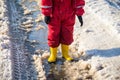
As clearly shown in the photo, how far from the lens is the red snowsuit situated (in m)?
5.32

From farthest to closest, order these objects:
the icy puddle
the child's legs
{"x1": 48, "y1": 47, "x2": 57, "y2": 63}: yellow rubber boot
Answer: {"x1": 48, "y1": 47, "x2": 57, "y2": 63}: yellow rubber boot, the child's legs, the icy puddle

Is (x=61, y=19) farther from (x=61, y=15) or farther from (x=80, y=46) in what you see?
(x=80, y=46)

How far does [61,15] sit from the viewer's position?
5.41 meters

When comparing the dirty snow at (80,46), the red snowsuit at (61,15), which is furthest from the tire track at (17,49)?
the red snowsuit at (61,15)

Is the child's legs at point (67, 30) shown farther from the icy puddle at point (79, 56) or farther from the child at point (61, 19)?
the icy puddle at point (79, 56)

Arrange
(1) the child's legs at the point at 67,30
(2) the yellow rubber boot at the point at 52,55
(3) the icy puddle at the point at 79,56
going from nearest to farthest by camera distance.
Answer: (3) the icy puddle at the point at 79,56 → (1) the child's legs at the point at 67,30 → (2) the yellow rubber boot at the point at 52,55

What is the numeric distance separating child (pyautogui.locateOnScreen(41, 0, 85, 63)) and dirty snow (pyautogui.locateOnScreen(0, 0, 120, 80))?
270mm

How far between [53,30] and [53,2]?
492 millimetres

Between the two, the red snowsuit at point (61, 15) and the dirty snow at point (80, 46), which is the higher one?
the red snowsuit at point (61, 15)

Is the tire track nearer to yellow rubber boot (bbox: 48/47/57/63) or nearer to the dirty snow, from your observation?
the dirty snow

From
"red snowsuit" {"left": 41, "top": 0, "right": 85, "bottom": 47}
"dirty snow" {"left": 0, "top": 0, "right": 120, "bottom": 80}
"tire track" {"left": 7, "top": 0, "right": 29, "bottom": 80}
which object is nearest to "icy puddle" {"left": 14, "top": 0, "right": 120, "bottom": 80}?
"dirty snow" {"left": 0, "top": 0, "right": 120, "bottom": 80}

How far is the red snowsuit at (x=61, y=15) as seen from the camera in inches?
209

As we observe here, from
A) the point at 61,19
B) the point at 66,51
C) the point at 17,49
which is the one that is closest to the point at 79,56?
the point at 66,51

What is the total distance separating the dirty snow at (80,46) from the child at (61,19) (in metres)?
0.27
